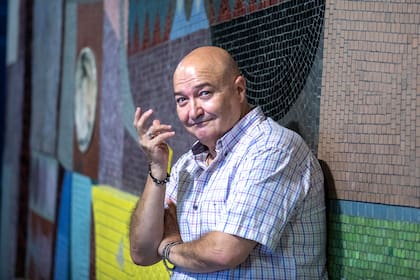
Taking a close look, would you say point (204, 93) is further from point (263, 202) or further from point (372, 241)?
point (372, 241)

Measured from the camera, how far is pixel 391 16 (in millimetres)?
1837

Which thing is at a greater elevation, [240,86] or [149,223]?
[240,86]

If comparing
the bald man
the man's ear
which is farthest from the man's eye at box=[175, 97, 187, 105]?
the man's ear

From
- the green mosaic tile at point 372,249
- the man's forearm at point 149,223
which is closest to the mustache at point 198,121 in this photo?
the man's forearm at point 149,223

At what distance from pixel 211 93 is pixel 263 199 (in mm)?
349

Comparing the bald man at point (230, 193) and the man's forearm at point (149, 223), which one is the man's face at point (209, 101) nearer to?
the bald man at point (230, 193)

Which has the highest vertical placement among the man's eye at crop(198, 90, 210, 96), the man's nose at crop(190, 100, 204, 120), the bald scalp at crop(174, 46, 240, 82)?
the bald scalp at crop(174, 46, 240, 82)

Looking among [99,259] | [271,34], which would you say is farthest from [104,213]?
[271,34]

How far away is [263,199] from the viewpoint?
5.88ft

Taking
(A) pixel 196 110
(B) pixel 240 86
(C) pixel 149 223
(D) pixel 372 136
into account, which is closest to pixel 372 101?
(D) pixel 372 136

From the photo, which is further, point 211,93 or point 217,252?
point 211,93

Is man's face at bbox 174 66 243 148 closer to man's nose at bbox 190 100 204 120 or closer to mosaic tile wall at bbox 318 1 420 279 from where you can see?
man's nose at bbox 190 100 204 120

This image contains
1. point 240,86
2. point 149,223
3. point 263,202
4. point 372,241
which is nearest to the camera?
point 263,202

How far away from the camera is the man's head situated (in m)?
1.97
